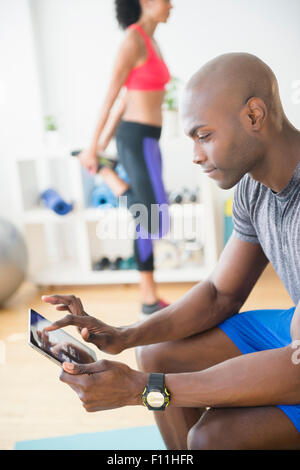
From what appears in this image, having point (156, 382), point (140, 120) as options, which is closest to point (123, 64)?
point (140, 120)

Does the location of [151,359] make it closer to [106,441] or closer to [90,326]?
[90,326]

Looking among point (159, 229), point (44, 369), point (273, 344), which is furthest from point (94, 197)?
point (273, 344)

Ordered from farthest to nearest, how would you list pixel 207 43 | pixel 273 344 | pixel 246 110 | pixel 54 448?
pixel 207 43
pixel 54 448
pixel 273 344
pixel 246 110

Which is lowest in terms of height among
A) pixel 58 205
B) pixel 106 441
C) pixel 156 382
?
pixel 106 441

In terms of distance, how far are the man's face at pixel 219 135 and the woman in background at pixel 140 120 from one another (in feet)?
3.82

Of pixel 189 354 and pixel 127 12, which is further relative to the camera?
pixel 127 12

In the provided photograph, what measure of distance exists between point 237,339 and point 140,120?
120 centimetres

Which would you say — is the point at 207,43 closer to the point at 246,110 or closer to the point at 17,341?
the point at 246,110

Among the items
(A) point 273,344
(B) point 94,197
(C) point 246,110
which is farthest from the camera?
(B) point 94,197

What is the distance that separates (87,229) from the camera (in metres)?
2.52

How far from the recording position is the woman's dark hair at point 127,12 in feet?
6.34

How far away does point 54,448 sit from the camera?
127 cm

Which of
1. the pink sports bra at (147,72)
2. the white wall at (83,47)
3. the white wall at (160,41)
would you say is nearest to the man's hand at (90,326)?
the white wall at (160,41)
